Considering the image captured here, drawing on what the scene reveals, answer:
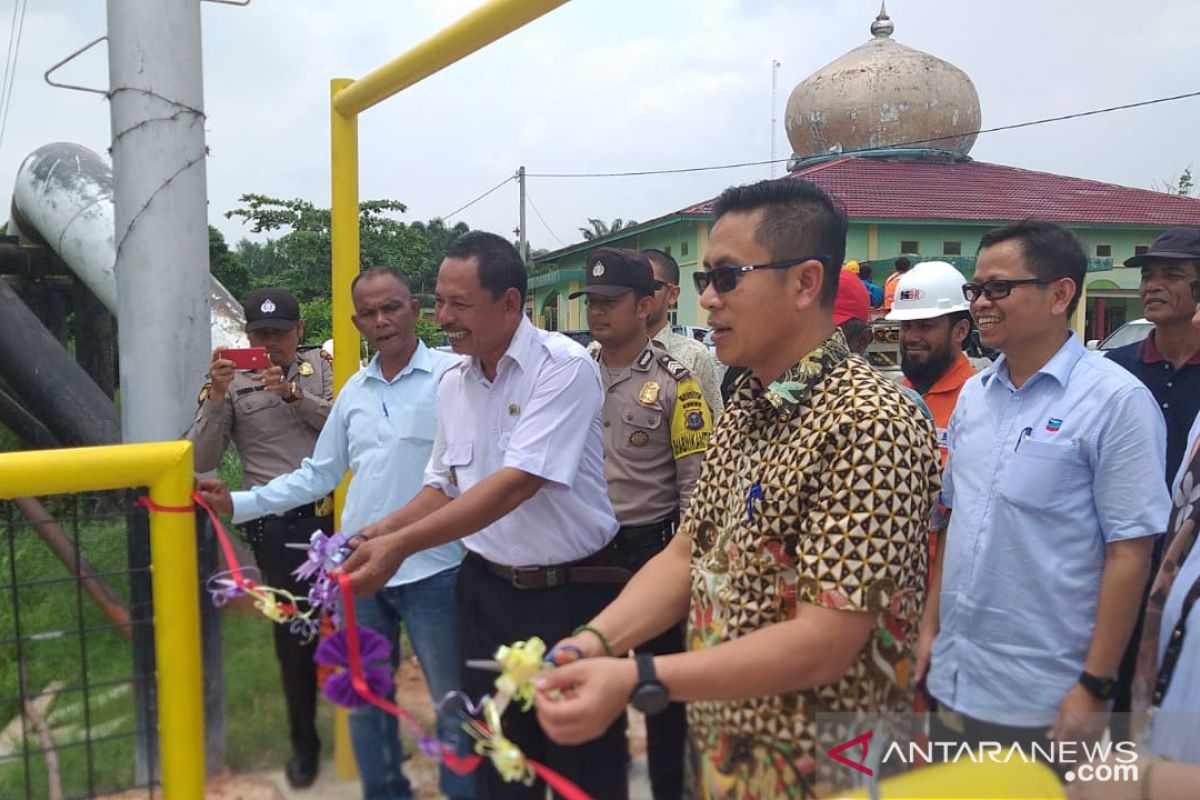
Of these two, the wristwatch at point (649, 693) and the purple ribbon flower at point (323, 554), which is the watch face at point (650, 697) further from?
the purple ribbon flower at point (323, 554)

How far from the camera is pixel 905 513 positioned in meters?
1.53

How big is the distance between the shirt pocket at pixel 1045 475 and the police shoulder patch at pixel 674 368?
5.36ft

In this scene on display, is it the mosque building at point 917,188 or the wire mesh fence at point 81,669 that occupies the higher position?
the mosque building at point 917,188

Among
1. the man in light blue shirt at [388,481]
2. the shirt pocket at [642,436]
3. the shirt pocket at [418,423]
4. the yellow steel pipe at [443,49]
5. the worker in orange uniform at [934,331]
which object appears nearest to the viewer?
the yellow steel pipe at [443,49]

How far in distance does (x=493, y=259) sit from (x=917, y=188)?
22.1m

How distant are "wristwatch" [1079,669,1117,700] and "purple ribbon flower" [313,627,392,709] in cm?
156

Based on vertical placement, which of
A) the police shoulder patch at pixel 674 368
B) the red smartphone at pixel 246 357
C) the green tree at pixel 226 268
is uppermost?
the green tree at pixel 226 268

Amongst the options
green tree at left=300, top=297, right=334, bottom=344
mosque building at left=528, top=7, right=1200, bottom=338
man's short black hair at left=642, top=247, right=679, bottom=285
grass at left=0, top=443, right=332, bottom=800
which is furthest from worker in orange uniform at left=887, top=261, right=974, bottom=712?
green tree at left=300, top=297, right=334, bottom=344

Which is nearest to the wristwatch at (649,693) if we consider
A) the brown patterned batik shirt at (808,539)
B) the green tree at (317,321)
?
the brown patterned batik shirt at (808,539)

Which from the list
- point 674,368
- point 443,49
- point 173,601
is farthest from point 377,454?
point 443,49

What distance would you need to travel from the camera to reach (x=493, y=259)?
2.79m

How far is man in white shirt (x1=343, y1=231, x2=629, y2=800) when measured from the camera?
2.63 metres

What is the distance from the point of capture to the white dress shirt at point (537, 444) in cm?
261

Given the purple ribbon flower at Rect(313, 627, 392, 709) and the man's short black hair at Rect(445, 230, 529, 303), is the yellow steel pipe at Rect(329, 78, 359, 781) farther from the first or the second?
the purple ribbon flower at Rect(313, 627, 392, 709)
